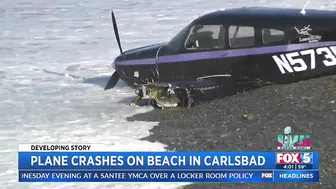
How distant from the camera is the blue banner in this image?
7307 millimetres

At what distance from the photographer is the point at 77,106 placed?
12172 millimetres

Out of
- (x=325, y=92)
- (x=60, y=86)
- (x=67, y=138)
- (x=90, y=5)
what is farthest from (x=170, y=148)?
(x=90, y=5)

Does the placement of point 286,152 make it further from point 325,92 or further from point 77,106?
point 77,106

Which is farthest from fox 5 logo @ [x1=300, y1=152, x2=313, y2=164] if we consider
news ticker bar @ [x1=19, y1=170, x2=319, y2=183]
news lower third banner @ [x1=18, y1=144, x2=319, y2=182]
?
news ticker bar @ [x1=19, y1=170, x2=319, y2=183]

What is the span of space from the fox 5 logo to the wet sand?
0.80 ft

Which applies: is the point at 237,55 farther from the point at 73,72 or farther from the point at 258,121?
the point at 73,72

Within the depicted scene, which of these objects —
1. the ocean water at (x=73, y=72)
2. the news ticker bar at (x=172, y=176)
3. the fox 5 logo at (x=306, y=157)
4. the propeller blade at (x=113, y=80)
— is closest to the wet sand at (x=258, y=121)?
the news ticker bar at (x=172, y=176)

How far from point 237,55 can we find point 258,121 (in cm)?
160

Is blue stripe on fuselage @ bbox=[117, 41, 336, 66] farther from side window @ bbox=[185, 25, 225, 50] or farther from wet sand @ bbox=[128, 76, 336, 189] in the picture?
wet sand @ bbox=[128, 76, 336, 189]

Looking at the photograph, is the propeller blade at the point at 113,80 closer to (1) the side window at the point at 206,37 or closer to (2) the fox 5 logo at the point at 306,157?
(1) the side window at the point at 206,37

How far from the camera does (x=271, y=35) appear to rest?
10.7m

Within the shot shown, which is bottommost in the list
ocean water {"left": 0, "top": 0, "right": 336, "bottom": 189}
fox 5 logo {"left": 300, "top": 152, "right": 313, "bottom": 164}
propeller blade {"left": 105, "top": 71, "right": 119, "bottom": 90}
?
ocean water {"left": 0, "top": 0, "right": 336, "bottom": 189}

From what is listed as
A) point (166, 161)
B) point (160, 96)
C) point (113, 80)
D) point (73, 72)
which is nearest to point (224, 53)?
point (160, 96)

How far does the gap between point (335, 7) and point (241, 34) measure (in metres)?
17.5
